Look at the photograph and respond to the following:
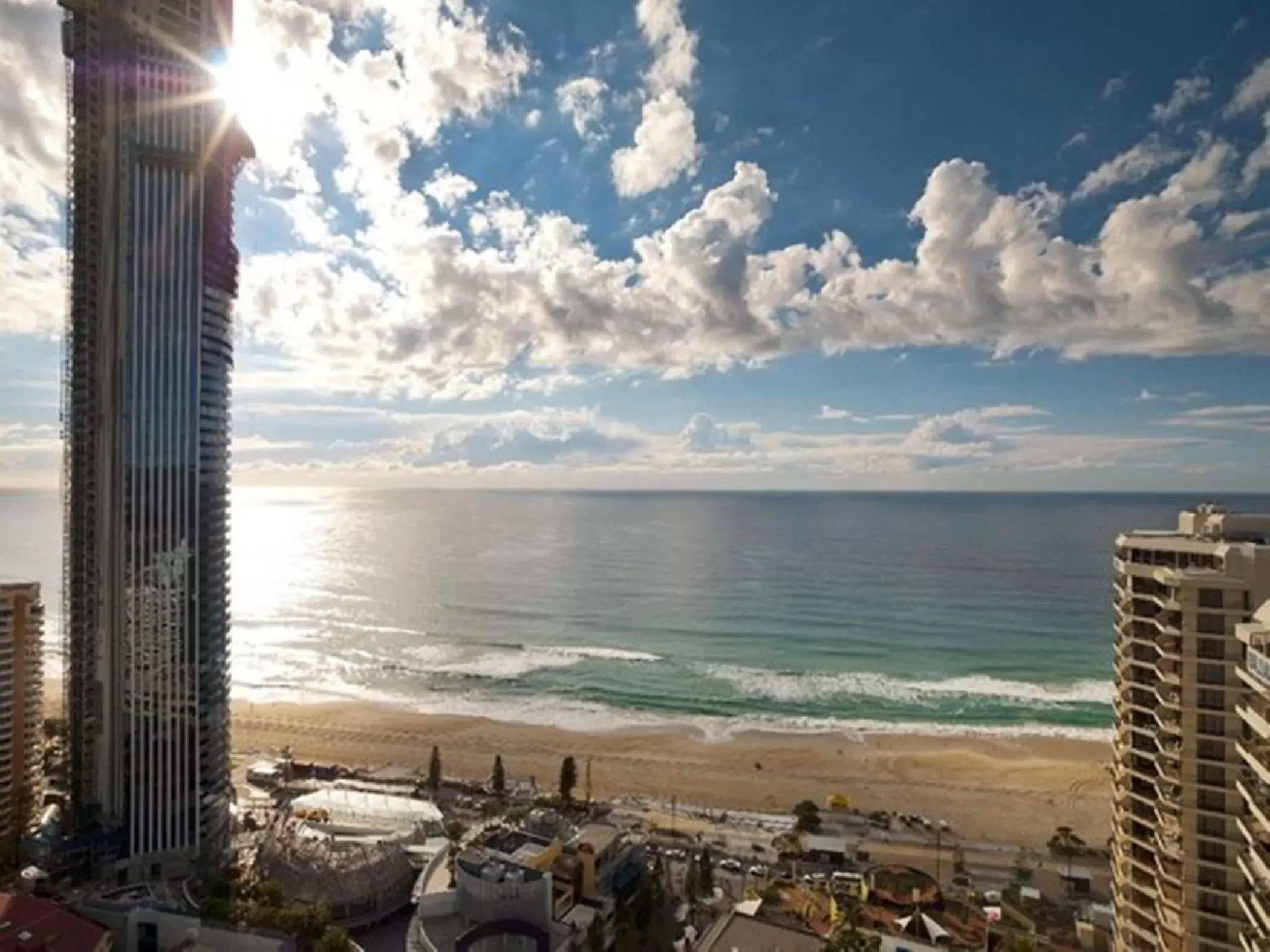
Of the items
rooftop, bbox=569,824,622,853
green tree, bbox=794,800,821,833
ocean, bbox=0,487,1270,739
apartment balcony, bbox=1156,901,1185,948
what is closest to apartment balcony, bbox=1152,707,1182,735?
apartment balcony, bbox=1156,901,1185,948

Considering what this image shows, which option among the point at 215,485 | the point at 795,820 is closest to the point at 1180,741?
the point at 795,820

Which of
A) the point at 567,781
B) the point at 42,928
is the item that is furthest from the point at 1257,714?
the point at 567,781

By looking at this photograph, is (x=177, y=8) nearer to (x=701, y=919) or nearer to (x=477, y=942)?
(x=477, y=942)

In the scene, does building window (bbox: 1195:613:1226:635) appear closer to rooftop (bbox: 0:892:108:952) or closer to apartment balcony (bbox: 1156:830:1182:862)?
apartment balcony (bbox: 1156:830:1182:862)

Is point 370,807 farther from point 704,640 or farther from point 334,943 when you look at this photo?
point 704,640

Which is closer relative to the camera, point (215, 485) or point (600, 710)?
point (215, 485)

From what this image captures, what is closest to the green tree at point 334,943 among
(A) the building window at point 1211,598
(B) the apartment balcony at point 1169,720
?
(B) the apartment balcony at point 1169,720
